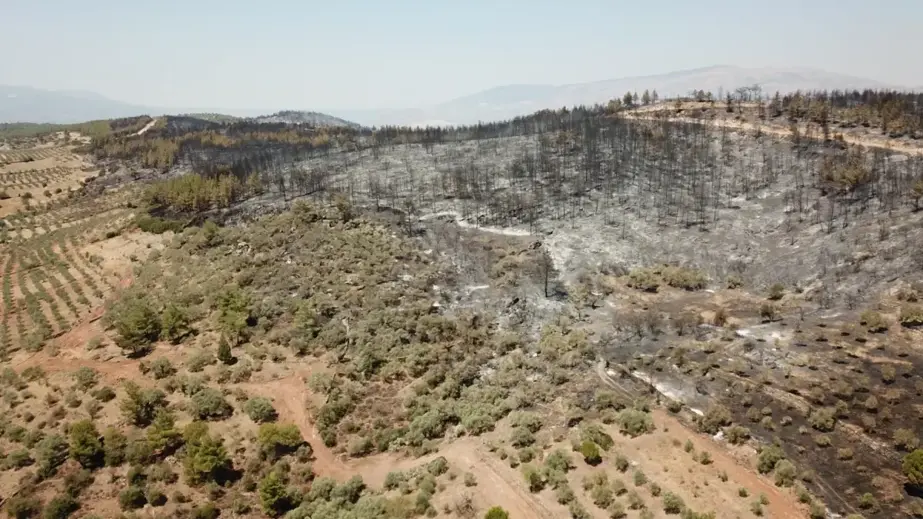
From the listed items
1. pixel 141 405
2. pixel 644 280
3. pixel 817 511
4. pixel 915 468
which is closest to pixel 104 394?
pixel 141 405

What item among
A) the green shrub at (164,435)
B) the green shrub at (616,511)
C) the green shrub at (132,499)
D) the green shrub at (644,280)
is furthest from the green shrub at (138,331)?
the green shrub at (644,280)

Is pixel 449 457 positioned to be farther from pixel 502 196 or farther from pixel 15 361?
pixel 502 196

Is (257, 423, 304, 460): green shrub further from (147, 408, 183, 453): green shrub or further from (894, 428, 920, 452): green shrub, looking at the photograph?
(894, 428, 920, 452): green shrub

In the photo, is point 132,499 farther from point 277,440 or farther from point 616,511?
point 616,511

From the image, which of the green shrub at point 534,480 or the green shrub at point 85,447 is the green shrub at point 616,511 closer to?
the green shrub at point 534,480

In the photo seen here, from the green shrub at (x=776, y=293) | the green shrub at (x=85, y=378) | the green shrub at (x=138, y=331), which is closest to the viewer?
the green shrub at (x=85, y=378)

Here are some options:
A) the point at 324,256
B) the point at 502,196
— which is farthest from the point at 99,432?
the point at 502,196
